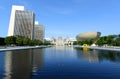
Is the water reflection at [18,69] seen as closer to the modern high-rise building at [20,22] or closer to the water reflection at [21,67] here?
the water reflection at [21,67]

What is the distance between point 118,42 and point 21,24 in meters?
115

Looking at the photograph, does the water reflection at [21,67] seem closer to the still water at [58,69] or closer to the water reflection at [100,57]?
the still water at [58,69]

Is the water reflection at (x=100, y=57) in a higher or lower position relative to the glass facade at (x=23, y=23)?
lower

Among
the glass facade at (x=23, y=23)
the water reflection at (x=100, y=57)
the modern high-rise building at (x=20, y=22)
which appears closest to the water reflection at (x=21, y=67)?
the water reflection at (x=100, y=57)

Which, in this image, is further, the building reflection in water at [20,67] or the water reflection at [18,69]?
the building reflection in water at [20,67]

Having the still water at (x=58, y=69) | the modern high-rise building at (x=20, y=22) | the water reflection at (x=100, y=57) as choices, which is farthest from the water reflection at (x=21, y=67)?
the modern high-rise building at (x=20, y=22)

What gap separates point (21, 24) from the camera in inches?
6826

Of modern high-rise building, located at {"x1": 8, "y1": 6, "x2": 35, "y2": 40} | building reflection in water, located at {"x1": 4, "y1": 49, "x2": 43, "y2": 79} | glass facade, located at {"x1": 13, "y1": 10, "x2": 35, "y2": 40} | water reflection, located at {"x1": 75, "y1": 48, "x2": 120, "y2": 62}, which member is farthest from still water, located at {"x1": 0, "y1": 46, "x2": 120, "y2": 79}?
glass facade, located at {"x1": 13, "y1": 10, "x2": 35, "y2": 40}

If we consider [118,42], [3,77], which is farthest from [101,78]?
[118,42]

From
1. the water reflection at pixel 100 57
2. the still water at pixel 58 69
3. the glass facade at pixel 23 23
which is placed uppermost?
the glass facade at pixel 23 23

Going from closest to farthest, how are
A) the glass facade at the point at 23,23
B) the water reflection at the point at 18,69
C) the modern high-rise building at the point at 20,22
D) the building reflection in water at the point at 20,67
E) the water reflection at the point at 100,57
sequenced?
1. the water reflection at the point at 18,69
2. the building reflection in water at the point at 20,67
3. the water reflection at the point at 100,57
4. the modern high-rise building at the point at 20,22
5. the glass facade at the point at 23,23

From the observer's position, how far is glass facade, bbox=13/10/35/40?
17075 centimetres

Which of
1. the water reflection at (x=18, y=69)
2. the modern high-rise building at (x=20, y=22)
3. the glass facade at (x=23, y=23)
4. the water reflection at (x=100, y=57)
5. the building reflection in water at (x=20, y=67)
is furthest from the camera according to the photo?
the glass facade at (x=23, y=23)

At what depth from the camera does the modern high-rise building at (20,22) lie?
17012 centimetres
